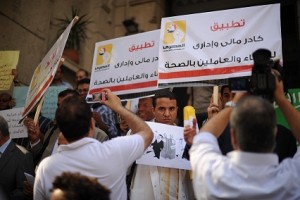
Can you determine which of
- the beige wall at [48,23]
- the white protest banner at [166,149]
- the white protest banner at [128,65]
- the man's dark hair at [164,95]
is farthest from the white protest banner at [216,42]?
the beige wall at [48,23]

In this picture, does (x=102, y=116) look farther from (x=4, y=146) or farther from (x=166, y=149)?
(x=166, y=149)

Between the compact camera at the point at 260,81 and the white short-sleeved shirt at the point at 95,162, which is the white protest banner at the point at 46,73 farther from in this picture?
the compact camera at the point at 260,81

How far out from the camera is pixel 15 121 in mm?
4773

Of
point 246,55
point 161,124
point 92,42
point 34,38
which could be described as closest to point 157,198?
point 161,124

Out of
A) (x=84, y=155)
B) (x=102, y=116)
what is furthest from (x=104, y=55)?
(x=84, y=155)

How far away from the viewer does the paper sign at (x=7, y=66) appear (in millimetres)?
5096

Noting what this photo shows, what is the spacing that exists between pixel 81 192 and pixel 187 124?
4.14 ft

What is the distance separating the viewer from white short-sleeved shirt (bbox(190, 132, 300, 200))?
179 cm

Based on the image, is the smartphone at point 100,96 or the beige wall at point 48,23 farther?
the beige wall at point 48,23

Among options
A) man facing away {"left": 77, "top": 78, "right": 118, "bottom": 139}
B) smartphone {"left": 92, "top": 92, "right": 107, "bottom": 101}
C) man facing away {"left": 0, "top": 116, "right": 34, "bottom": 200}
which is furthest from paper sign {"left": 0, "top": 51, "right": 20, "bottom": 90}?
smartphone {"left": 92, "top": 92, "right": 107, "bottom": 101}

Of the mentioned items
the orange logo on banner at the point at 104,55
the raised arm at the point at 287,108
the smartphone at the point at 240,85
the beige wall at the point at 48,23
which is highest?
the beige wall at the point at 48,23

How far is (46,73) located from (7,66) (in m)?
1.18

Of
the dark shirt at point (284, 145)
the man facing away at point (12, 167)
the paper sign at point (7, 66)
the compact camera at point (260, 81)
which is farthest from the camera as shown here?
the paper sign at point (7, 66)

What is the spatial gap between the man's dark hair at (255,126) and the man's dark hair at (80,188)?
65 centimetres
